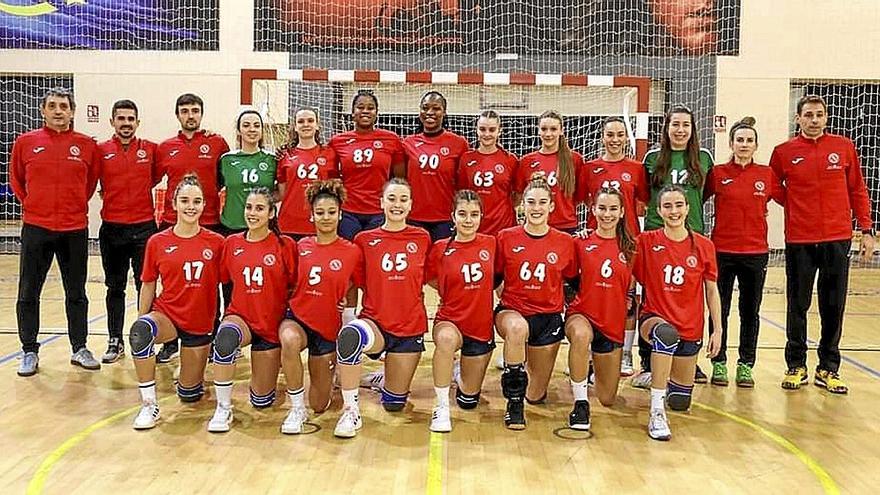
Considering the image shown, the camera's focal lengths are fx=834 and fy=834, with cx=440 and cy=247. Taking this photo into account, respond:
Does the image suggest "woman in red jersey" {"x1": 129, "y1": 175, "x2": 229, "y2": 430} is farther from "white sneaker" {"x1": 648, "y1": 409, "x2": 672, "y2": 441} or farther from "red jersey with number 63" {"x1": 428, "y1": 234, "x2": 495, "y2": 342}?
"white sneaker" {"x1": 648, "y1": 409, "x2": 672, "y2": 441}

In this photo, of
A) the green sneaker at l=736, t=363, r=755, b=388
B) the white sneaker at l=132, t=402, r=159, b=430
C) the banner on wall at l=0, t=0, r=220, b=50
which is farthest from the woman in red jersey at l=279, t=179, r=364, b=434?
the banner on wall at l=0, t=0, r=220, b=50

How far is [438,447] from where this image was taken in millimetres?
3729

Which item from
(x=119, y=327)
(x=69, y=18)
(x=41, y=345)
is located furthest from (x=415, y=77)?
(x=69, y=18)

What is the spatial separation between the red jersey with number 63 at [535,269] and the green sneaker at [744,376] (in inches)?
55.4

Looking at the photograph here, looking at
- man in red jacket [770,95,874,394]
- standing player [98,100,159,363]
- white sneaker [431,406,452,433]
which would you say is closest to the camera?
white sneaker [431,406,452,433]

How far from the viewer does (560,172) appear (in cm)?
480

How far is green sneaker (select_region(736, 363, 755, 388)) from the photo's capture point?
494 centimetres

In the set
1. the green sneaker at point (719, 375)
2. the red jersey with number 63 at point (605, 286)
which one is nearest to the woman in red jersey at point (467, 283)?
the red jersey with number 63 at point (605, 286)

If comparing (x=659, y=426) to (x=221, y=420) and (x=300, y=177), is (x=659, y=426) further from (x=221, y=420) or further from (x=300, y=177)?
(x=300, y=177)

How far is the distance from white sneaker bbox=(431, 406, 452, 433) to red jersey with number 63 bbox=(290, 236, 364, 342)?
2.08ft

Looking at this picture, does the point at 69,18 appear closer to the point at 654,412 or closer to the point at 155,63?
the point at 155,63

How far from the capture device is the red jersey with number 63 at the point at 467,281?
4211 mm

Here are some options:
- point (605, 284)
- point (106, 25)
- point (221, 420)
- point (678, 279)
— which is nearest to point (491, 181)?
point (605, 284)

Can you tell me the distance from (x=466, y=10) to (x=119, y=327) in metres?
7.72
